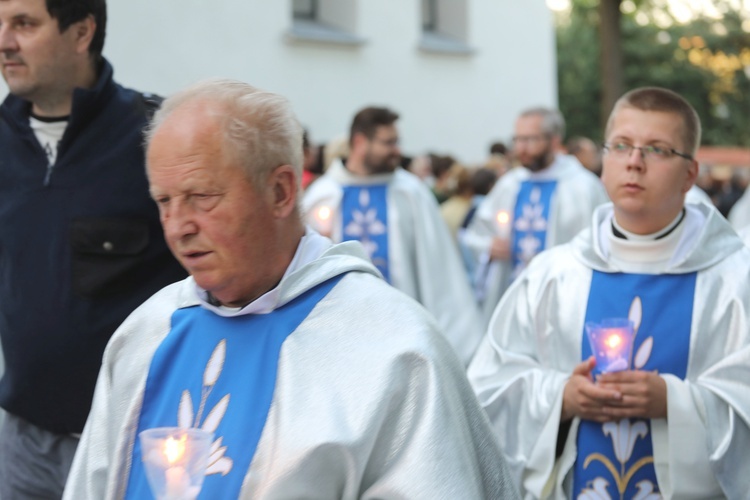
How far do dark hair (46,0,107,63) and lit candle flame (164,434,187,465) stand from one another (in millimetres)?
1889

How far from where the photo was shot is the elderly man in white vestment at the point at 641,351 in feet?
14.0

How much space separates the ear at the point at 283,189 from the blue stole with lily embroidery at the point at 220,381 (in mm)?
211

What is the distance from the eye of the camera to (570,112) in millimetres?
43188

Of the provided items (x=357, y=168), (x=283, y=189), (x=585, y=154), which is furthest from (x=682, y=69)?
(x=283, y=189)

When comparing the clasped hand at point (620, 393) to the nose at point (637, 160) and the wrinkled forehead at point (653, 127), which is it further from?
the wrinkled forehead at point (653, 127)

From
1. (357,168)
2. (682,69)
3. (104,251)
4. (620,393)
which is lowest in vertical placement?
(620,393)

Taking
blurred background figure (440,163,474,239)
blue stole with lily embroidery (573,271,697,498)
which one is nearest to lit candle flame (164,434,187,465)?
blue stole with lily embroidery (573,271,697,498)

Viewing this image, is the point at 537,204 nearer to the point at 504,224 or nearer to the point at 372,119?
the point at 504,224

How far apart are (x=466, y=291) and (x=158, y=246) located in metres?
5.14

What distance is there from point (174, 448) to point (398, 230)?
6.35 m

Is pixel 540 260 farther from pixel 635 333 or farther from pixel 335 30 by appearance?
pixel 335 30

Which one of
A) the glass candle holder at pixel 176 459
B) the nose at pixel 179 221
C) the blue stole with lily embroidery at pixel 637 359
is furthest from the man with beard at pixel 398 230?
the glass candle holder at pixel 176 459

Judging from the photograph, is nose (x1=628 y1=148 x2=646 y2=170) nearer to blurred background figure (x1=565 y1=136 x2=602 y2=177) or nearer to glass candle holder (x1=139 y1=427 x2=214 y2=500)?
glass candle holder (x1=139 y1=427 x2=214 y2=500)

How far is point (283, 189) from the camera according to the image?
10.1 ft
